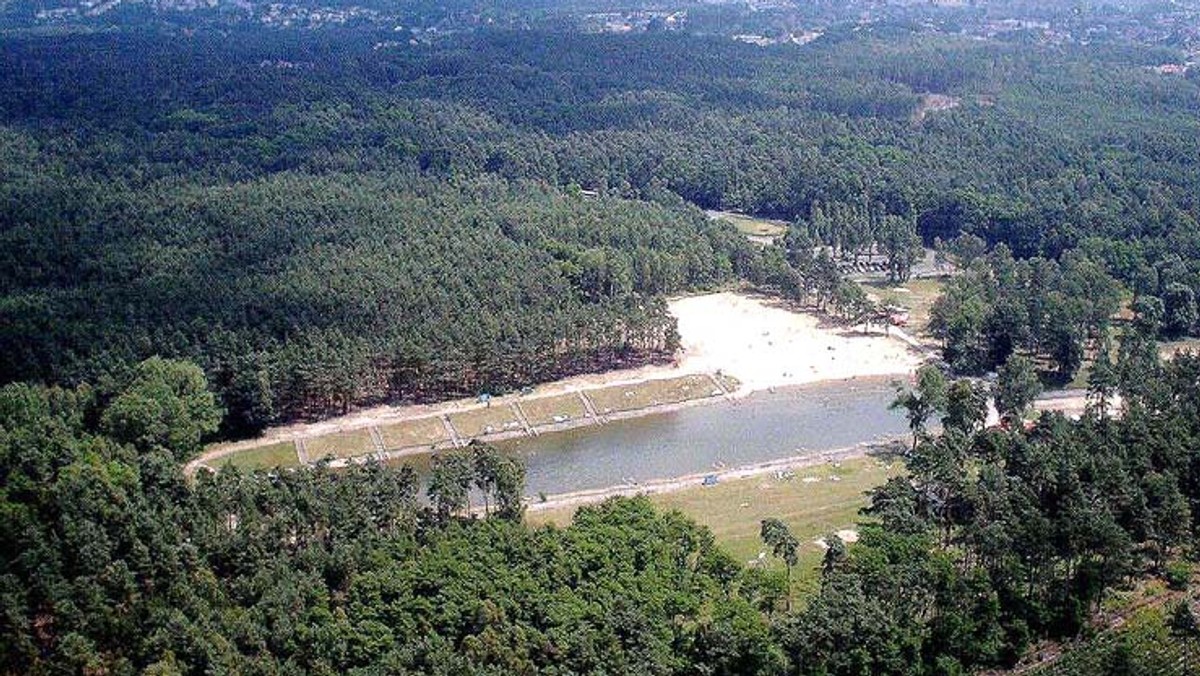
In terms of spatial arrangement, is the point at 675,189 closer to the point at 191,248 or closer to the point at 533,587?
the point at 191,248

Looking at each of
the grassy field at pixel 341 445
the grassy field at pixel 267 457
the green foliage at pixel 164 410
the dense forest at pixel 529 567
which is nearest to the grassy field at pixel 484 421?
the grassy field at pixel 341 445

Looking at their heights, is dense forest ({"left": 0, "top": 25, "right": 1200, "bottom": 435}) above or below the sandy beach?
above

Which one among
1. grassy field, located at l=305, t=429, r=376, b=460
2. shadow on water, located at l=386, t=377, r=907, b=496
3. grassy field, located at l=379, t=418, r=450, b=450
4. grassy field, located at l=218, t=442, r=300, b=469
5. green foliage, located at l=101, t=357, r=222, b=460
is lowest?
shadow on water, located at l=386, t=377, r=907, b=496

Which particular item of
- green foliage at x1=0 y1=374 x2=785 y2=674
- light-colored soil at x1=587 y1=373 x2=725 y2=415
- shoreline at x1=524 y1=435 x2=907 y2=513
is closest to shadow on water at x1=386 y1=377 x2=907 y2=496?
shoreline at x1=524 y1=435 x2=907 y2=513

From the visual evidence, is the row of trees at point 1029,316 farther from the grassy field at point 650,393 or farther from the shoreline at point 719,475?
the grassy field at point 650,393

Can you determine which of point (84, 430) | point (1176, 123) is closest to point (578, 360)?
point (84, 430)

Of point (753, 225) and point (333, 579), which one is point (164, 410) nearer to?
point (333, 579)

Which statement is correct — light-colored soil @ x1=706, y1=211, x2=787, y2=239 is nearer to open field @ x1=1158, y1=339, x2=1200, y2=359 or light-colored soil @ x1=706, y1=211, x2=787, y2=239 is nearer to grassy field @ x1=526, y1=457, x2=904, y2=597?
open field @ x1=1158, y1=339, x2=1200, y2=359

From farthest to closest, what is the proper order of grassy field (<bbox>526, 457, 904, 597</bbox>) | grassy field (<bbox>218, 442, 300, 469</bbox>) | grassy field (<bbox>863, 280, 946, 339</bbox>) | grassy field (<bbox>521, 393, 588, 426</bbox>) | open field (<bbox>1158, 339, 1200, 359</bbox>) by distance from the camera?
grassy field (<bbox>863, 280, 946, 339</bbox>) < open field (<bbox>1158, 339, 1200, 359</bbox>) < grassy field (<bbox>521, 393, 588, 426</bbox>) < grassy field (<bbox>218, 442, 300, 469</bbox>) < grassy field (<bbox>526, 457, 904, 597</bbox>)
